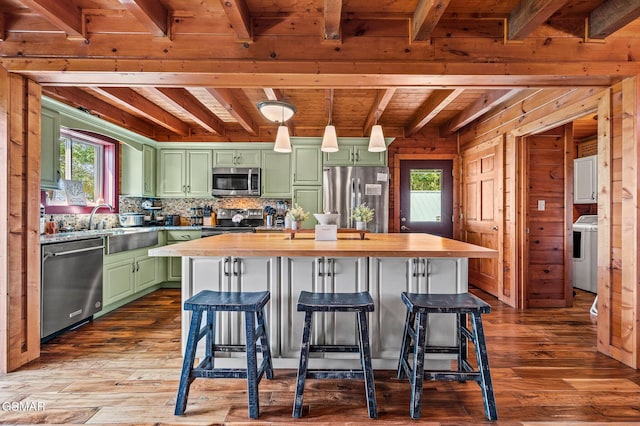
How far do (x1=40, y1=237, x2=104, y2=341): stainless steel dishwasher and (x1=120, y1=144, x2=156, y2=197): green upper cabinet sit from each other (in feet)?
5.22

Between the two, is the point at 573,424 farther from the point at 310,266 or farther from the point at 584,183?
the point at 584,183

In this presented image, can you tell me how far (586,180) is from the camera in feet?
16.5

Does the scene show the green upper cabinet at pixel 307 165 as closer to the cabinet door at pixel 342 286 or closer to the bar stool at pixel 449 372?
the cabinet door at pixel 342 286

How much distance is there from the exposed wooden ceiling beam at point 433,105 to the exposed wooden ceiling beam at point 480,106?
458 millimetres

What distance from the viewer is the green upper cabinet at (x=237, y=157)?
5.17 metres

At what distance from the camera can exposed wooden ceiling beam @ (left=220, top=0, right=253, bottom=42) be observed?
78.5 inches

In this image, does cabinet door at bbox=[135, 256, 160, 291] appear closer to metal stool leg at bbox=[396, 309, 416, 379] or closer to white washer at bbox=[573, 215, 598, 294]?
metal stool leg at bbox=[396, 309, 416, 379]

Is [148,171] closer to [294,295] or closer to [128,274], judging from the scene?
[128,274]

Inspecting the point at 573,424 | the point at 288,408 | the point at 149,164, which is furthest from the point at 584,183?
the point at 149,164

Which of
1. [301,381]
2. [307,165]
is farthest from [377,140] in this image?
[301,381]

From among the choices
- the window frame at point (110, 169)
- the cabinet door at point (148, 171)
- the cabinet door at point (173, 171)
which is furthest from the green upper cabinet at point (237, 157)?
the window frame at point (110, 169)

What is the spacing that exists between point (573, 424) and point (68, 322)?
12.4 ft

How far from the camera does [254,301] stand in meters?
1.88

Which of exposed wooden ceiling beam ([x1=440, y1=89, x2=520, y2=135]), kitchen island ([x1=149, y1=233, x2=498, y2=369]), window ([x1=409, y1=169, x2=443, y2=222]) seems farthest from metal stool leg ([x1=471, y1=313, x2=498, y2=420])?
window ([x1=409, y1=169, x2=443, y2=222])
